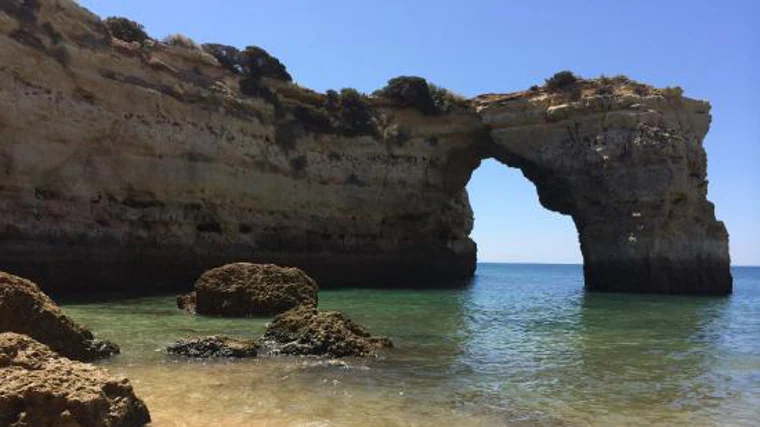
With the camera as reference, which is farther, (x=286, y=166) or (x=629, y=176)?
(x=629, y=176)

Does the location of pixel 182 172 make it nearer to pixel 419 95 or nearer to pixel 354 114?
pixel 354 114

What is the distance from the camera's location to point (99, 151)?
23156 mm

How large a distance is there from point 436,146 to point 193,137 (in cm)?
1417

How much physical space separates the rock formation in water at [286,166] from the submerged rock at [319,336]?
12808 millimetres

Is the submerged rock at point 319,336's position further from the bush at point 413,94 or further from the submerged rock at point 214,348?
the bush at point 413,94

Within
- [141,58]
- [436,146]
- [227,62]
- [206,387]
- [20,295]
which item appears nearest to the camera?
[206,387]

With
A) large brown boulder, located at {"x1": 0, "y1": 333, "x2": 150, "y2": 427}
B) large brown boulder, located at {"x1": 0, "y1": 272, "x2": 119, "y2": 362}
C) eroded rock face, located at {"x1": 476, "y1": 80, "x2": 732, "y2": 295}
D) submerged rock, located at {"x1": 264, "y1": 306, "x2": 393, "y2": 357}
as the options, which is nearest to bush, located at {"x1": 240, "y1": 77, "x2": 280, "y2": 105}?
eroded rock face, located at {"x1": 476, "y1": 80, "x2": 732, "y2": 295}

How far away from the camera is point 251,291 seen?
1501 cm

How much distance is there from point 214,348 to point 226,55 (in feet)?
77.7

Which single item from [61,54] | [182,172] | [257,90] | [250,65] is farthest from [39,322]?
[250,65]

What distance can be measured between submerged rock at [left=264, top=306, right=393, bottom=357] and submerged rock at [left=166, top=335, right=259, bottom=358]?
1.75 ft

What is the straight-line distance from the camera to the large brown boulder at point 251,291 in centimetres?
1493

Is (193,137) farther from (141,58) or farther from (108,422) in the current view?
(108,422)

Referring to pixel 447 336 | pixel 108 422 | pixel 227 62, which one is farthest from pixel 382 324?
pixel 227 62
